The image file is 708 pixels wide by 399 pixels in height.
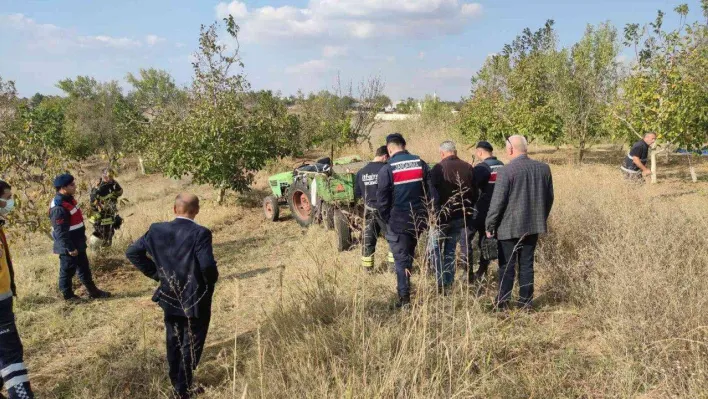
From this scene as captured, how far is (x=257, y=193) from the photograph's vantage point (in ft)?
38.5

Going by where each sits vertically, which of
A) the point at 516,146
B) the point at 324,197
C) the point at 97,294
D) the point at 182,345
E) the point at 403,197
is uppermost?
the point at 516,146

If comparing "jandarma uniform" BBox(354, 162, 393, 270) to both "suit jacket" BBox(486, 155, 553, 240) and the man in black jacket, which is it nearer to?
"suit jacket" BBox(486, 155, 553, 240)

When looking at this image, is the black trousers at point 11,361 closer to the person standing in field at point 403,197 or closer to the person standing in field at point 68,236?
the person standing in field at point 68,236

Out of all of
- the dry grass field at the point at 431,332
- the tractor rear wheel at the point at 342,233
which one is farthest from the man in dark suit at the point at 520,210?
the tractor rear wheel at the point at 342,233

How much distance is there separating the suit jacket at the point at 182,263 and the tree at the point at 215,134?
707 cm

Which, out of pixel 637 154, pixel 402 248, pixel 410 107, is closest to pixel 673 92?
pixel 637 154

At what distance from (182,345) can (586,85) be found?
1496cm

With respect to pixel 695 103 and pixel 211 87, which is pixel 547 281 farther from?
pixel 211 87

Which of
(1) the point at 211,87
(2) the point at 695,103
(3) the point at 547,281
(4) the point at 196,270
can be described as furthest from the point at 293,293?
(2) the point at 695,103

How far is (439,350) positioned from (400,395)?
51 cm

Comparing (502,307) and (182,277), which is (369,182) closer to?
(502,307)

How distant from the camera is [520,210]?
3.51 meters

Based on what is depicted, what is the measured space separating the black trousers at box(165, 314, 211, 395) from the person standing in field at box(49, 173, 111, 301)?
103 inches

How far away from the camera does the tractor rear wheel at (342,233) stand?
590cm
